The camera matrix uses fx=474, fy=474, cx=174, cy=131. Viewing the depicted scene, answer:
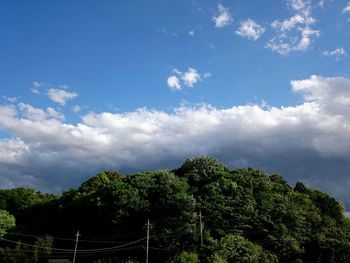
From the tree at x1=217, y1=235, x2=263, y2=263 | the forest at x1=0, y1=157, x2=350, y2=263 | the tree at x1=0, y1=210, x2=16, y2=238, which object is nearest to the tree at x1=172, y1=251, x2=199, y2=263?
the forest at x1=0, y1=157, x2=350, y2=263

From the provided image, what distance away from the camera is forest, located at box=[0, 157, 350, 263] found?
44.1 meters

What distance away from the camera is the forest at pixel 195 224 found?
145 ft

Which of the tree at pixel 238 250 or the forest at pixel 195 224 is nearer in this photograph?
the tree at pixel 238 250

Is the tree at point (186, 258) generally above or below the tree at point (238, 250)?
below

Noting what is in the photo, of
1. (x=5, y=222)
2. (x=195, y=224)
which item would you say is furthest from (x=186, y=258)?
(x=5, y=222)

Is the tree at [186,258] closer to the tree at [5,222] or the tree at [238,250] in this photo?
the tree at [238,250]

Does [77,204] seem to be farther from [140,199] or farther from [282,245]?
[282,245]

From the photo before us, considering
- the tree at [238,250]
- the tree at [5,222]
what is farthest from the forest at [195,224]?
the tree at [5,222]

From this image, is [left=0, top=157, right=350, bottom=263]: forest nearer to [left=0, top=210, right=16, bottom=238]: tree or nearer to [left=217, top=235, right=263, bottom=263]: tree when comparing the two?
[left=217, top=235, right=263, bottom=263]: tree

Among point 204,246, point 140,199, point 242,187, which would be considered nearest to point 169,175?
point 140,199

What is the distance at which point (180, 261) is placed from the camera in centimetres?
3938

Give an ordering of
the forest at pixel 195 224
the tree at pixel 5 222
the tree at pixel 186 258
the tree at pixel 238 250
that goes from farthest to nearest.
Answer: the tree at pixel 5 222 → the forest at pixel 195 224 → the tree at pixel 238 250 → the tree at pixel 186 258

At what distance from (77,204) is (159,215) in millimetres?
12670

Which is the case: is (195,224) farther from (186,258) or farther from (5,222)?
(5,222)
